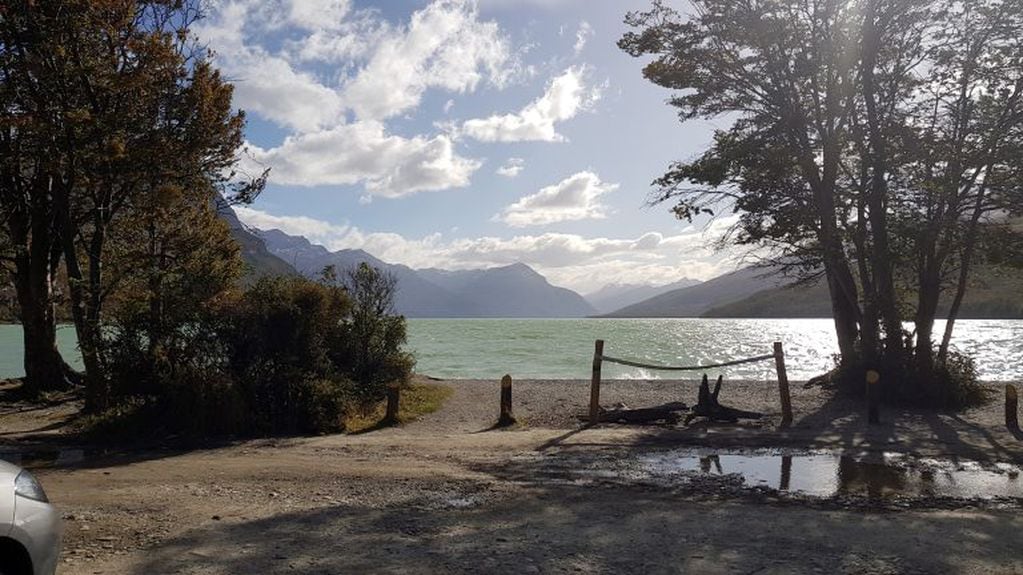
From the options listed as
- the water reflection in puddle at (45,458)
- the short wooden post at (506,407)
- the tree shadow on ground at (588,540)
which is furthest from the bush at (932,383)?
the water reflection in puddle at (45,458)

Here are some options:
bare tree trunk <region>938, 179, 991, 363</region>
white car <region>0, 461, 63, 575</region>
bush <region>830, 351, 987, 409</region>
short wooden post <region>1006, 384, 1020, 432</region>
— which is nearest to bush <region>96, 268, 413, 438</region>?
white car <region>0, 461, 63, 575</region>

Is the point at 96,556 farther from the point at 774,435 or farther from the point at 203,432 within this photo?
the point at 774,435

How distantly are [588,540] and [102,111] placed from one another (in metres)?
14.1

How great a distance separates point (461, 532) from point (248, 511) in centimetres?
244

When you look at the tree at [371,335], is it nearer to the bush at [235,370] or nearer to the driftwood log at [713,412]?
the bush at [235,370]

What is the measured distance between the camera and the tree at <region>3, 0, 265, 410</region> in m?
14.2

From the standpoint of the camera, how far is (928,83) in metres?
19.0

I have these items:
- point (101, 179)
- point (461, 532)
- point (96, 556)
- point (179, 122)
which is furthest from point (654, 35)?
point (96, 556)

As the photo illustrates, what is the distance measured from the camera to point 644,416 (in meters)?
15.7

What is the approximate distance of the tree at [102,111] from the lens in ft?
46.7

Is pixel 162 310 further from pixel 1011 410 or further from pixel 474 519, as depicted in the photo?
pixel 1011 410

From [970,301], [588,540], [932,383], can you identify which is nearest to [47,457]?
[588,540]

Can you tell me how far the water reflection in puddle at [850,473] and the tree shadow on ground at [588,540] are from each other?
151cm

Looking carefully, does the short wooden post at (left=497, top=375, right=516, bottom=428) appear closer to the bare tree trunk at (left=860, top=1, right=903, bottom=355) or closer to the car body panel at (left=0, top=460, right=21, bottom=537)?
the bare tree trunk at (left=860, top=1, right=903, bottom=355)
